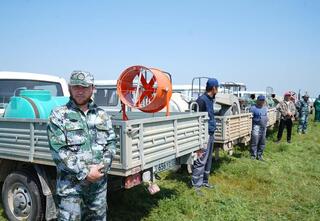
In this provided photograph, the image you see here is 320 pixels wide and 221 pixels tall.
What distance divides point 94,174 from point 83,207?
47 cm

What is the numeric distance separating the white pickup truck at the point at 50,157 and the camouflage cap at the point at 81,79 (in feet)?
1.92

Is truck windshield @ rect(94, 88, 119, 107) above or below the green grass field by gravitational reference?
above

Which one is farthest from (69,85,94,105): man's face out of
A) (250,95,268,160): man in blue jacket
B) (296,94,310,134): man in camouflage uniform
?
(296,94,310,134): man in camouflage uniform

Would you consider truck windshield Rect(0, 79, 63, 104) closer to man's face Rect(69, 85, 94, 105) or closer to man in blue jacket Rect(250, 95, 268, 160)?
man's face Rect(69, 85, 94, 105)

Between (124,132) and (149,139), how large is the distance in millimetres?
473

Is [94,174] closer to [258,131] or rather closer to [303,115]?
[258,131]

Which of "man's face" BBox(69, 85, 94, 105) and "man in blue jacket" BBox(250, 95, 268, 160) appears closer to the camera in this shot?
"man's face" BBox(69, 85, 94, 105)

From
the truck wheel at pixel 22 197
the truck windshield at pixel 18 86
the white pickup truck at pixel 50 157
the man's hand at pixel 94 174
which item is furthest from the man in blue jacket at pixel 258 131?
the man's hand at pixel 94 174

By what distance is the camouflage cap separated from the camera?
2.95 m

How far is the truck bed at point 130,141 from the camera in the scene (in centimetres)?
341

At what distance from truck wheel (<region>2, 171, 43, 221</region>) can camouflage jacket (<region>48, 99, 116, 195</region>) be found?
1244 millimetres

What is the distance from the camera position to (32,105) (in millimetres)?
4422

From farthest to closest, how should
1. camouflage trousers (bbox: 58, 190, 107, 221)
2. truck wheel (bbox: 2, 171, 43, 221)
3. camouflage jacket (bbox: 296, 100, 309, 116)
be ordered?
camouflage jacket (bbox: 296, 100, 309, 116) < truck wheel (bbox: 2, 171, 43, 221) < camouflage trousers (bbox: 58, 190, 107, 221)

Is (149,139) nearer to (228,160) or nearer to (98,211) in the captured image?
(98,211)
